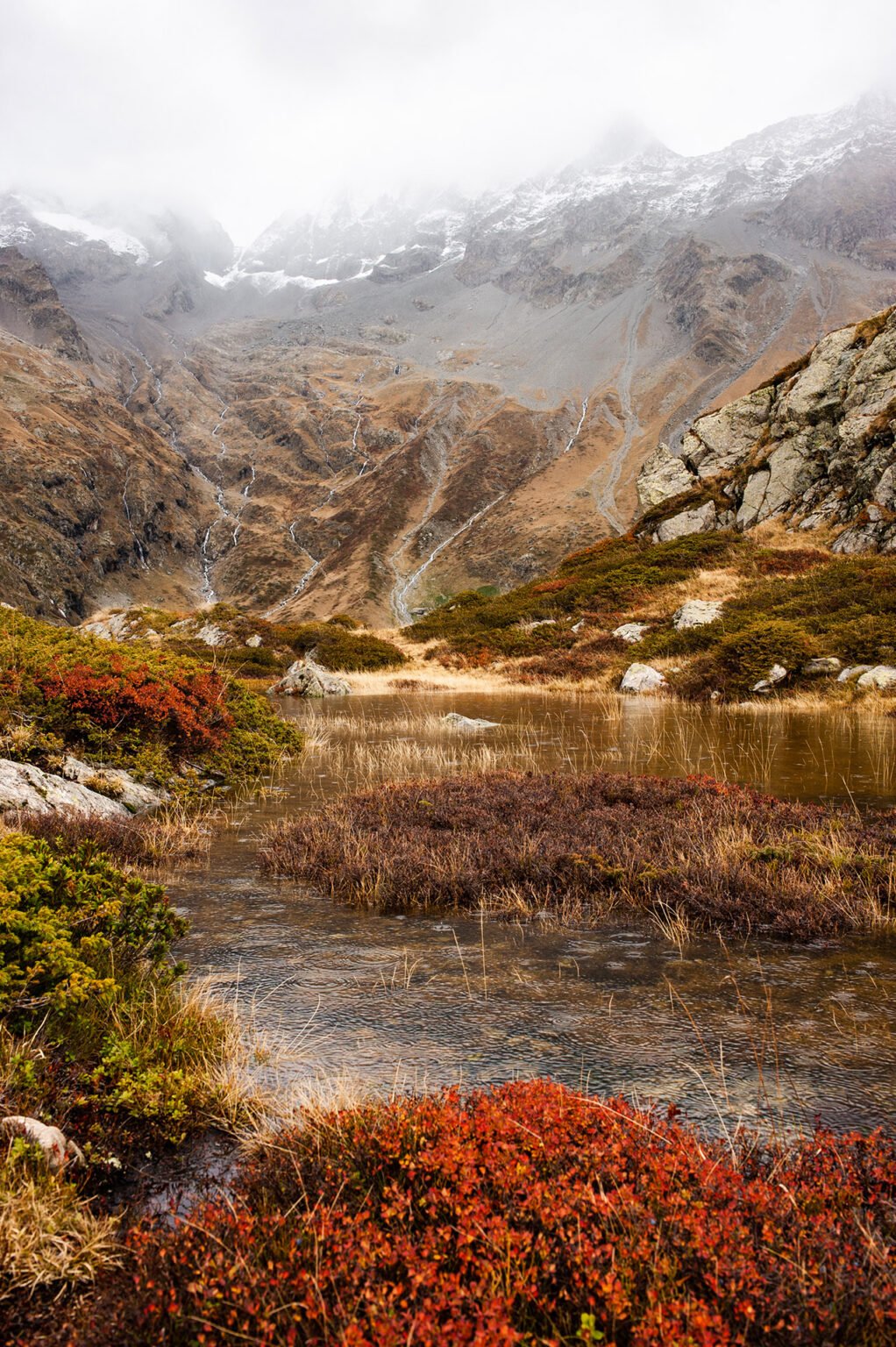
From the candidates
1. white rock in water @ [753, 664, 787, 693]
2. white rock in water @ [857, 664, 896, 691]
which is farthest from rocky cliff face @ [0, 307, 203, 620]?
white rock in water @ [857, 664, 896, 691]

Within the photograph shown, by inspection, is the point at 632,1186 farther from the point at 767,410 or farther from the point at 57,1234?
the point at 767,410

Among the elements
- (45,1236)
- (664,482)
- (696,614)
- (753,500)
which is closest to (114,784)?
(45,1236)

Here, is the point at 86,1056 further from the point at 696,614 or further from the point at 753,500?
the point at 753,500

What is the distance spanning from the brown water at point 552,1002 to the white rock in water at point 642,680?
55.4 ft

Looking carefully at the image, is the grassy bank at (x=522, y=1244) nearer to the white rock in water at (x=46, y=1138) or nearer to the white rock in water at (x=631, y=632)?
the white rock in water at (x=46, y=1138)

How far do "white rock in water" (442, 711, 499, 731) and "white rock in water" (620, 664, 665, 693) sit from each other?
668cm

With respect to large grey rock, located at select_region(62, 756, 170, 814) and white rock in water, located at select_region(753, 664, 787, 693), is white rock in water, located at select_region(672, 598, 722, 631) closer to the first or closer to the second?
white rock in water, located at select_region(753, 664, 787, 693)

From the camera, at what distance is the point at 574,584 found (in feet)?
130

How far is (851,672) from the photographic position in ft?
62.2

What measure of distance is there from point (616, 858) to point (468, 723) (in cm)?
1062

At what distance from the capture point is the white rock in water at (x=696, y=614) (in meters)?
27.2

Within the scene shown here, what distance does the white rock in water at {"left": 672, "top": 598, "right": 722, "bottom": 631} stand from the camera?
27156 millimetres

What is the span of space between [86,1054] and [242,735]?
10.1m

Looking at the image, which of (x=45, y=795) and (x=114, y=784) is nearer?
(x=45, y=795)
